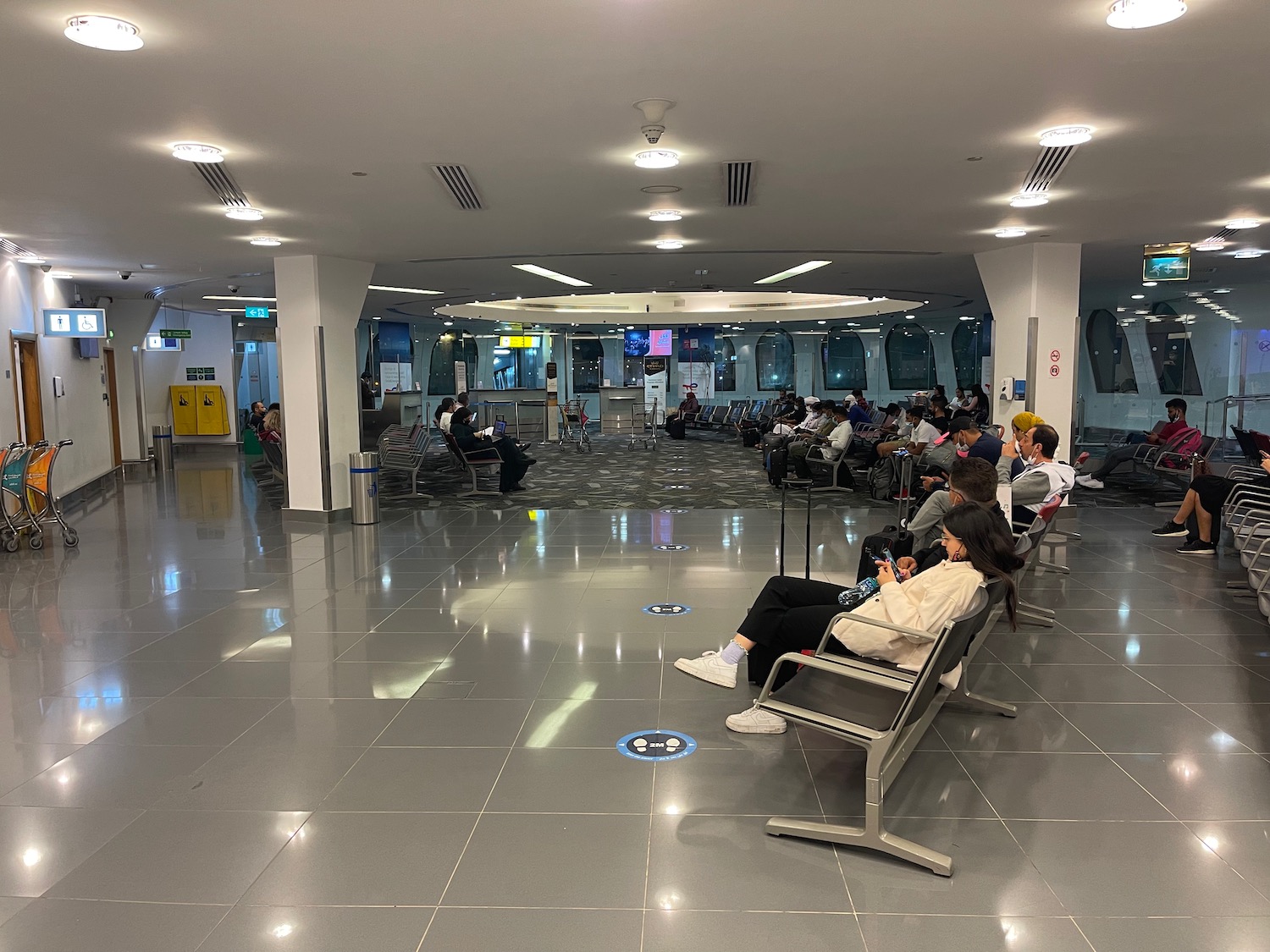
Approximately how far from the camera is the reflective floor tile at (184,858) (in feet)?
9.05

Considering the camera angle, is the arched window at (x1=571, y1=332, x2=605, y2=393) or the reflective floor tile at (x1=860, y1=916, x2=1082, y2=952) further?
the arched window at (x1=571, y1=332, x2=605, y2=393)

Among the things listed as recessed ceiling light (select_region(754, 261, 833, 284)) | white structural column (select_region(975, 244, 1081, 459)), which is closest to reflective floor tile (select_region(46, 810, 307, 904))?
white structural column (select_region(975, 244, 1081, 459))

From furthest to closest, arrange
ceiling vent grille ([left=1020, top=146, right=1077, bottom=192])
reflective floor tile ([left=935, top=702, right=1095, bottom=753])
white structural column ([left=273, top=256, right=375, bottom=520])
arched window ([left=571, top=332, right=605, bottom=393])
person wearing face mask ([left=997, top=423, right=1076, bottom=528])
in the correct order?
1. arched window ([left=571, top=332, right=605, bottom=393])
2. white structural column ([left=273, top=256, right=375, bottom=520])
3. person wearing face mask ([left=997, top=423, right=1076, bottom=528])
4. ceiling vent grille ([left=1020, top=146, right=1077, bottom=192])
5. reflective floor tile ([left=935, top=702, right=1095, bottom=753])

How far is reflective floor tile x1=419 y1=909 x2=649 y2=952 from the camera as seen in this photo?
2475 mm

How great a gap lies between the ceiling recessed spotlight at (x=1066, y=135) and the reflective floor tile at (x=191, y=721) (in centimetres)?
529

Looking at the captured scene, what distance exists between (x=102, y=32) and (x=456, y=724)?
10.6 feet

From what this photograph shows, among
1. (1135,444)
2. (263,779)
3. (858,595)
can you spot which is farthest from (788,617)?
(1135,444)

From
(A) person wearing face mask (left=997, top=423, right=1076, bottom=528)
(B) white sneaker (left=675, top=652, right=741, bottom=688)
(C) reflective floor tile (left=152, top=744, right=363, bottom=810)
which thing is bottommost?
(C) reflective floor tile (left=152, top=744, right=363, bottom=810)

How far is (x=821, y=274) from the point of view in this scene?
1309 centimetres

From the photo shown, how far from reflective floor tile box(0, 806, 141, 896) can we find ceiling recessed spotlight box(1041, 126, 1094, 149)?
567 cm

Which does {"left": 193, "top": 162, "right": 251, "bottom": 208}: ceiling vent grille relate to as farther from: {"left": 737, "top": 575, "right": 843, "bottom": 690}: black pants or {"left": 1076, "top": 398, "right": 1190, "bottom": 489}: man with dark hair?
{"left": 1076, "top": 398, "right": 1190, "bottom": 489}: man with dark hair

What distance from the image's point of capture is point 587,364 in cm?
2864

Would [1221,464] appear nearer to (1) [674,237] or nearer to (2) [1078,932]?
(1) [674,237]

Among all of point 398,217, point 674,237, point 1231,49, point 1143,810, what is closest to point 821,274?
point 674,237
